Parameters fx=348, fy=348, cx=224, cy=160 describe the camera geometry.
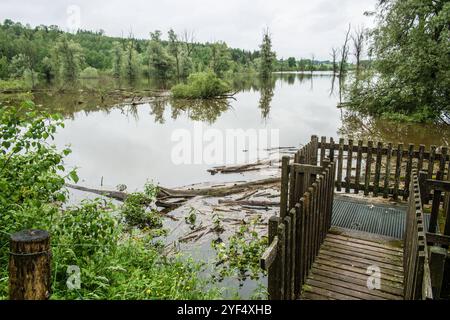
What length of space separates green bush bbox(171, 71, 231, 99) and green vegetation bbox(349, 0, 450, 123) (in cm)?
2031

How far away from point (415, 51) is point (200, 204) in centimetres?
1750

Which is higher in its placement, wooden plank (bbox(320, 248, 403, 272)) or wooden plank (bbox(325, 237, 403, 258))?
wooden plank (bbox(325, 237, 403, 258))

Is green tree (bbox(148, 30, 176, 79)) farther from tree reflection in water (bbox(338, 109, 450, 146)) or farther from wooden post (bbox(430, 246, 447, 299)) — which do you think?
wooden post (bbox(430, 246, 447, 299))

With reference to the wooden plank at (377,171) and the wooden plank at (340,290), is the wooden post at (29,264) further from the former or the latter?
the wooden plank at (377,171)

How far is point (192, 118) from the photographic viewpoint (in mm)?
27016

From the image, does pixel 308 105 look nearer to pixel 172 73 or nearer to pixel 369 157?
pixel 369 157

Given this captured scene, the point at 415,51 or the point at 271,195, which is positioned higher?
the point at 415,51

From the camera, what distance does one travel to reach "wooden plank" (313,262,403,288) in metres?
4.68

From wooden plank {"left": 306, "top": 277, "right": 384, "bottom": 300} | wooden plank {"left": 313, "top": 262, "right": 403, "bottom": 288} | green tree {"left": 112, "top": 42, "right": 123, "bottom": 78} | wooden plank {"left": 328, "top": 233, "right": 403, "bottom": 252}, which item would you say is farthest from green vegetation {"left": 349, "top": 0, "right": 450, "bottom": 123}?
green tree {"left": 112, "top": 42, "right": 123, "bottom": 78}

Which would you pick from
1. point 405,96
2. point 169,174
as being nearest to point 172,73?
point 405,96

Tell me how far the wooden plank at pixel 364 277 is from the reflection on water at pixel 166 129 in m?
7.54

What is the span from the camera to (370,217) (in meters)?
7.21

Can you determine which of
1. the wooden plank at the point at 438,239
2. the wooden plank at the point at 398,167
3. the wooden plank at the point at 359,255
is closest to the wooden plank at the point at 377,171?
the wooden plank at the point at 398,167

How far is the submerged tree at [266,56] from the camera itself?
256 feet
